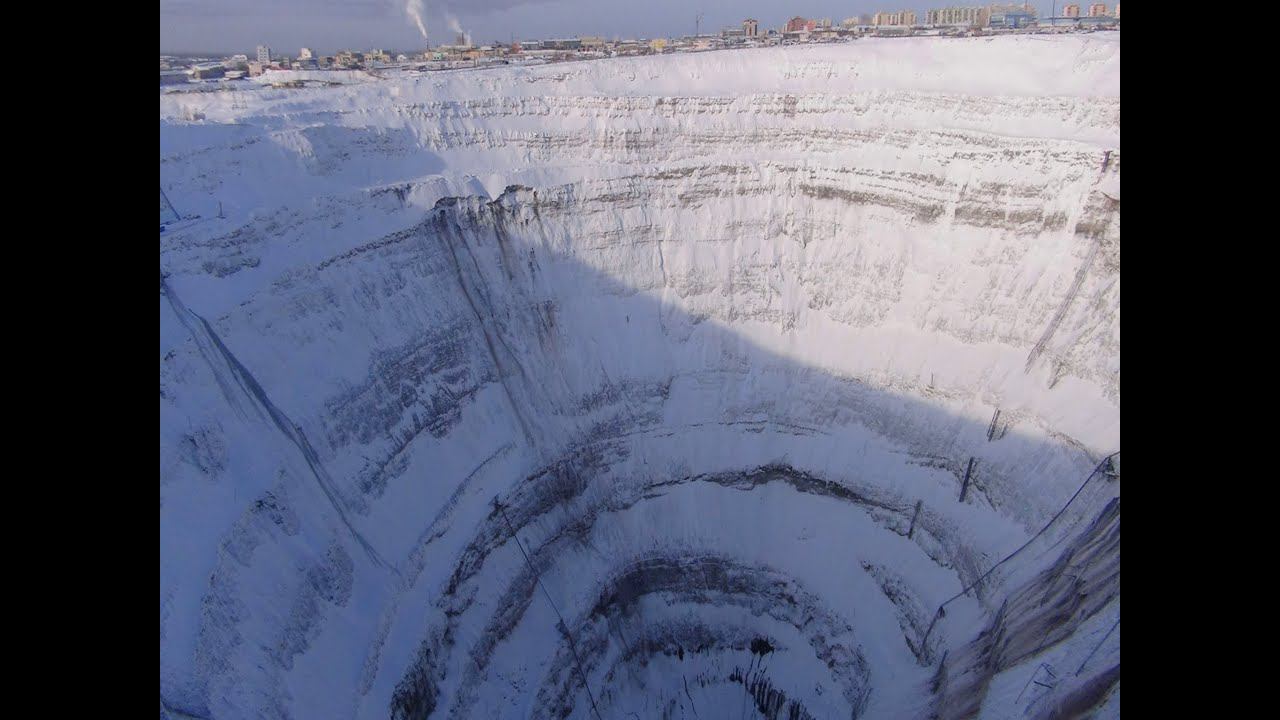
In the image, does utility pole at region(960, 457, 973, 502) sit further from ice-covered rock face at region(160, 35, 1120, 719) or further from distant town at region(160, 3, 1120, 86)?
distant town at region(160, 3, 1120, 86)

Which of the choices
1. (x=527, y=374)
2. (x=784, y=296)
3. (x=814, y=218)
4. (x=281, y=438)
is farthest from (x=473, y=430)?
(x=814, y=218)

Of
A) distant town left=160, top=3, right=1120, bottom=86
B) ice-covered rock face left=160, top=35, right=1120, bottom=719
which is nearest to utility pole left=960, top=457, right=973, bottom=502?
ice-covered rock face left=160, top=35, right=1120, bottom=719

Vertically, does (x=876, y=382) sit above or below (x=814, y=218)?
below

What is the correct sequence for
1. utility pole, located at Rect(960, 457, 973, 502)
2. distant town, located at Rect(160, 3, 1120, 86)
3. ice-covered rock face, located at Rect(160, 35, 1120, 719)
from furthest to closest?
distant town, located at Rect(160, 3, 1120, 86)
utility pole, located at Rect(960, 457, 973, 502)
ice-covered rock face, located at Rect(160, 35, 1120, 719)

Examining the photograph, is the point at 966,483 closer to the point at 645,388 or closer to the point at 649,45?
the point at 645,388

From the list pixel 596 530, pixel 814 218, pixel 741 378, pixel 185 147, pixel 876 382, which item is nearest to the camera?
pixel 185 147

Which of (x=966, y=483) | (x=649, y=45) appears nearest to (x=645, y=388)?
(x=966, y=483)
